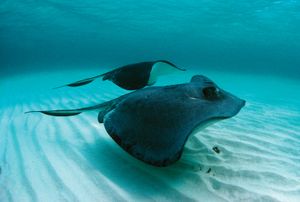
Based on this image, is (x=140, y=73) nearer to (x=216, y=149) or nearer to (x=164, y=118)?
(x=216, y=149)

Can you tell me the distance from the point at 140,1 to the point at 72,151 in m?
21.5

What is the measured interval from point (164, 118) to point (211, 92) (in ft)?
2.27

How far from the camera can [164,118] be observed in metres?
2.16

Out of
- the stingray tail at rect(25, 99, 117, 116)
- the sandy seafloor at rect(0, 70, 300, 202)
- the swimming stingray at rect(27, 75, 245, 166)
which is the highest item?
the swimming stingray at rect(27, 75, 245, 166)

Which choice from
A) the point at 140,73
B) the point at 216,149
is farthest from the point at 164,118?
the point at 140,73

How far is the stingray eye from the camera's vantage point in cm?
251

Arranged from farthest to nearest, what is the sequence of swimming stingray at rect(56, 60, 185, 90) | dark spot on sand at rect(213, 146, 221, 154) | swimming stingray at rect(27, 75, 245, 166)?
1. swimming stingray at rect(56, 60, 185, 90)
2. dark spot on sand at rect(213, 146, 221, 154)
3. swimming stingray at rect(27, 75, 245, 166)

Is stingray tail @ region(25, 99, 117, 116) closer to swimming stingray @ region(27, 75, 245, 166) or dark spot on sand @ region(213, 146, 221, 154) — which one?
swimming stingray @ region(27, 75, 245, 166)

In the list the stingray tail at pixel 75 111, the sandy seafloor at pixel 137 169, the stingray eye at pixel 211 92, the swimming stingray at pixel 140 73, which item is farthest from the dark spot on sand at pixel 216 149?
the swimming stingray at pixel 140 73

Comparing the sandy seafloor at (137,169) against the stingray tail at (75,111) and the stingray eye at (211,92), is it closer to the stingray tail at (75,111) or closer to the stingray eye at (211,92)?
the stingray tail at (75,111)

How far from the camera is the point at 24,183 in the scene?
230 centimetres

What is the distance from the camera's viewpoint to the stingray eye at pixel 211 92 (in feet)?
8.24

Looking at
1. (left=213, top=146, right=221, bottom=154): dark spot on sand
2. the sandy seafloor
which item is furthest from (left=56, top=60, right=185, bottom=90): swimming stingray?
(left=213, top=146, right=221, bottom=154): dark spot on sand

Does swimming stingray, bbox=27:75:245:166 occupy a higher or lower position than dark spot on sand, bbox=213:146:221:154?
higher
